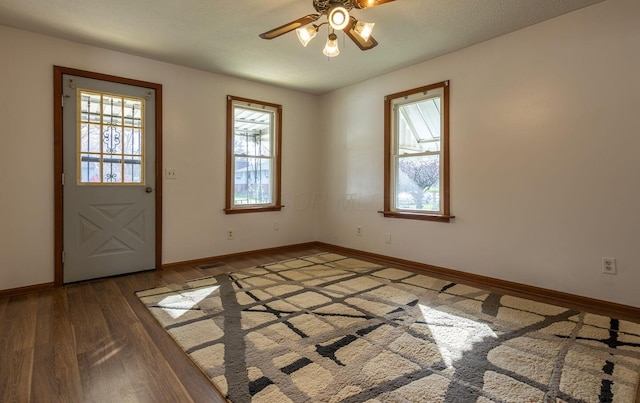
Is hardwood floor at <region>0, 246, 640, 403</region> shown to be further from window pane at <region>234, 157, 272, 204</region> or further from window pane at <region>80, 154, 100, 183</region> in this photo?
window pane at <region>234, 157, 272, 204</region>

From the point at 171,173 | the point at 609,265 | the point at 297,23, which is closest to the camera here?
the point at 297,23

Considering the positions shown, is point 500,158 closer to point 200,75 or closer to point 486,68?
point 486,68

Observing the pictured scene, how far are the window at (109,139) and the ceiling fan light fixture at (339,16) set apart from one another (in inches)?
102

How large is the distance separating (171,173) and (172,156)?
21cm

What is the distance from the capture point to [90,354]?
6.31 ft

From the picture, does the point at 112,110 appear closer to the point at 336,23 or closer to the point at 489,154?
the point at 336,23

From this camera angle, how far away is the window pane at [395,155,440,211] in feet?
12.6

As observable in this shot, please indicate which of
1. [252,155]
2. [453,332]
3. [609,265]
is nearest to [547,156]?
[609,265]

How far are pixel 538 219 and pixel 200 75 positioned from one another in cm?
409

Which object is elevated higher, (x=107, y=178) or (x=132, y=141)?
(x=132, y=141)

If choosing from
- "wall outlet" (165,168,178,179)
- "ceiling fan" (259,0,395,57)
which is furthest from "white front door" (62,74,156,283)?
"ceiling fan" (259,0,395,57)

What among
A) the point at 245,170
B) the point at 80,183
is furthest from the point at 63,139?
the point at 245,170

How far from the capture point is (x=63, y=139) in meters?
3.22

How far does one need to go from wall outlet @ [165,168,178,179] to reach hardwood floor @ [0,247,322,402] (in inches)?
56.4
